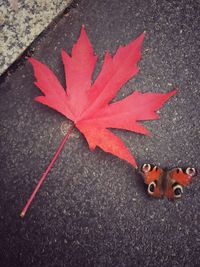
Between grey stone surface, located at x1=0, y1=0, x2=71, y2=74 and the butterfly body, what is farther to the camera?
grey stone surface, located at x1=0, y1=0, x2=71, y2=74

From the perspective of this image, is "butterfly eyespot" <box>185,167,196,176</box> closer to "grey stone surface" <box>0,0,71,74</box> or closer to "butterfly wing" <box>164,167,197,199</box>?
"butterfly wing" <box>164,167,197,199</box>

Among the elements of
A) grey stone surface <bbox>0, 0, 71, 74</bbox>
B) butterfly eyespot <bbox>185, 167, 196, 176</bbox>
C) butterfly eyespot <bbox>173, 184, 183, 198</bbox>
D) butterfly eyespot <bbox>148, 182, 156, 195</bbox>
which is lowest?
butterfly eyespot <bbox>173, 184, 183, 198</bbox>

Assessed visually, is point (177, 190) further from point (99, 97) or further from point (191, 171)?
point (99, 97)

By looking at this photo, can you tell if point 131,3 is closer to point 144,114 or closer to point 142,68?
point 142,68

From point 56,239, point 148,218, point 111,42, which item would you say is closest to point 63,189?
point 56,239

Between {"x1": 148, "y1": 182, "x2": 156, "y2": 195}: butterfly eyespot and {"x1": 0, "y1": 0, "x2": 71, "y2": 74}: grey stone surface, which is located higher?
{"x1": 0, "y1": 0, "x2": 71, "y2": 74}: grey stone surface

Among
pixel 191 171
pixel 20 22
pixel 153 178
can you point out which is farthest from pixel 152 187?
pixel 20 22

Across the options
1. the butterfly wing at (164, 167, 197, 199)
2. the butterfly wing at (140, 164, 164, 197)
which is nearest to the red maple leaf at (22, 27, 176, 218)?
the butterfly wing at (140, 164, 164, 197)
